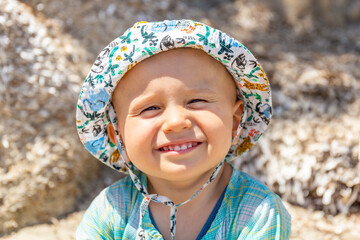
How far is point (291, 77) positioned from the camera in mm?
3543

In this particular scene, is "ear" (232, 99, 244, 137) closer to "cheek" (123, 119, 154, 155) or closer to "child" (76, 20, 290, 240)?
"child" (76, 20, 290, 240)

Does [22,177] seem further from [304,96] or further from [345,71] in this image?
[345,71]

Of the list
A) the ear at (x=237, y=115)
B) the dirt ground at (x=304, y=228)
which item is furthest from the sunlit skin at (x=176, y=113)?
the dirt ground at (x=304, y=228)

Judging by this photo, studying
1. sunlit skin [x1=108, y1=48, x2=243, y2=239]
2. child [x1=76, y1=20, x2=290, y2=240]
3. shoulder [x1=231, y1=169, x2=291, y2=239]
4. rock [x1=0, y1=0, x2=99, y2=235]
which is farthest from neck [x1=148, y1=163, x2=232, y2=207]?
rock [x1=0, y1=0, x2=99, y2=235]

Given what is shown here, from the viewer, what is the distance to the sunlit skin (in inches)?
69.0

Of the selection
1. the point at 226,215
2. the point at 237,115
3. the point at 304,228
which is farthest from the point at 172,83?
the point at 304,228

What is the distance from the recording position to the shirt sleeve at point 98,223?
2045 mm

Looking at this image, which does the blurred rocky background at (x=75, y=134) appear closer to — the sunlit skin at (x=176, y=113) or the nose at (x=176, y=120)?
the sunlit skin at (x=176, y=113)

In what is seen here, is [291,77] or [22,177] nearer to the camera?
[22,177]

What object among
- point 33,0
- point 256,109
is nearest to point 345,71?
point 256,109

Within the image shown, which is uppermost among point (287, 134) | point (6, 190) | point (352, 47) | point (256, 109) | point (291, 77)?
point (352, 47)

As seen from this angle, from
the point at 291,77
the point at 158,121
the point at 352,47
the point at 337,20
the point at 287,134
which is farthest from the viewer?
the point at 337,20

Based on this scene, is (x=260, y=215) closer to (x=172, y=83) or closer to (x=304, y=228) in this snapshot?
(x=172, y=83)

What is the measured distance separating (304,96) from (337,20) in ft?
5.18
